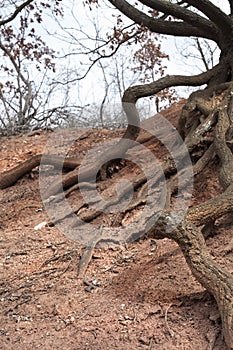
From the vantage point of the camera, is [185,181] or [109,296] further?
[185,181]

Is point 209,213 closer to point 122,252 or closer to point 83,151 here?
point 122,252

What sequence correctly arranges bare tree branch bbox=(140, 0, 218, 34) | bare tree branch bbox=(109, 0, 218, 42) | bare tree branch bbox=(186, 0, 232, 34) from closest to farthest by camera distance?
1. bare tree branch bbox=(186, 0, 232, 34)
2. bare tree branch bbox=(140, 0, 218, 34)
3. bare tree branch bbox=(109, 0, 218, 42)

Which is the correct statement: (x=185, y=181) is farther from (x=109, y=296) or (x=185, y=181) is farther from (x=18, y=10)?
(x=18, y=10)

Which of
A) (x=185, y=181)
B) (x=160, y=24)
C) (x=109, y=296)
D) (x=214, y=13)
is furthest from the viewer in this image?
(x=160, y=24)

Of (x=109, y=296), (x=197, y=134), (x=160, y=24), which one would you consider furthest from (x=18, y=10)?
(x=109, y=296)

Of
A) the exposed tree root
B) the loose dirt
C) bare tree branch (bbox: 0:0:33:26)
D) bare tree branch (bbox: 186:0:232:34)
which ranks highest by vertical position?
bare tree branch (bbox: 0:0:33:26)

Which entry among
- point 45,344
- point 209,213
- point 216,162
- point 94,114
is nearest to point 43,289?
point 45,344

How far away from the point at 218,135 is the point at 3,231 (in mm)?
2554

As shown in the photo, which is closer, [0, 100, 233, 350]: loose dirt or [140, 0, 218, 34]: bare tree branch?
[0, 100, 233, 350]: loose dirt

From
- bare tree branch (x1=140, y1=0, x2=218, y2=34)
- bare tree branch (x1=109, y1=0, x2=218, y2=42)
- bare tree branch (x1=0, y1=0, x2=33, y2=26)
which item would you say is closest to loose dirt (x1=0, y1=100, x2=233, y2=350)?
bare tree branch (x1=140, y1=0, x2=218, y2=34)

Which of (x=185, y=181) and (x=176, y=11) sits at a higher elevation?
(x=176, y=11)

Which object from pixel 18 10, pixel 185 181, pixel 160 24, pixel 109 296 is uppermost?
pixel 18 10

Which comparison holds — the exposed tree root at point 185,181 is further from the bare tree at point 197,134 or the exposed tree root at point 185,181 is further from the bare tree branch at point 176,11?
the bare tree branch at point 176,11

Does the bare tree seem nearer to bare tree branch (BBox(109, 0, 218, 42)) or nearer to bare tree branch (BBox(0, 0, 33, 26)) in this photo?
bare tree branch (BBox(109, 0, 218, 42))
